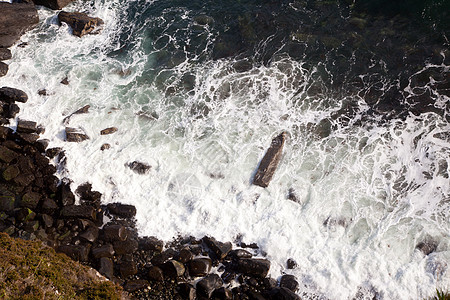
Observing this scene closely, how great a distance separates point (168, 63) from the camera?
63.7ft

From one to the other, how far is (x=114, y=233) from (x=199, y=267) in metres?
3.02

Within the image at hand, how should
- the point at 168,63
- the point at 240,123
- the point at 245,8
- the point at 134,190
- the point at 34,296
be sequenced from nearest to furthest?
the point at 34,296
the point at 134,190
the point at 240,123
the point at 168,63
the point at 245,8

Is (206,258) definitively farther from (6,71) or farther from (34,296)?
(6,71)

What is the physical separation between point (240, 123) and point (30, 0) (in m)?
14.6

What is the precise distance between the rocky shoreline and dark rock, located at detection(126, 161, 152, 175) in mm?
44

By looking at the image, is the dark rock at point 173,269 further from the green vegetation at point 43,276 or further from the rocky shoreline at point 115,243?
the green vegetation at point 43,276

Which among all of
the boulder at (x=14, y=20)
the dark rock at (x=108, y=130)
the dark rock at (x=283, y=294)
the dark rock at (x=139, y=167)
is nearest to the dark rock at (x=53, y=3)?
the boulder at (x=14, y=20)

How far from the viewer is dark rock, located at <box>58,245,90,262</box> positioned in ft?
41.0

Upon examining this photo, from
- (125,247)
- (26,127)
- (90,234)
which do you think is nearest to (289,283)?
(125,247)

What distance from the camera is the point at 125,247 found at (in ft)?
42.1

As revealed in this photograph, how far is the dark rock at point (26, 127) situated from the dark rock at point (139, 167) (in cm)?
427

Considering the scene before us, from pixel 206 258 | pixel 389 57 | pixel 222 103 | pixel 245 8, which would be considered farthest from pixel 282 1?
pixel 206 258

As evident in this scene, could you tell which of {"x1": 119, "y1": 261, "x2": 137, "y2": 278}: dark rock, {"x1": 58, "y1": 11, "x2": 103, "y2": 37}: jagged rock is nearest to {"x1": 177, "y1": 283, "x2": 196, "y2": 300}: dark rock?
{"x1": 119, "y1": 261, "x2": 137, "y2": 278}: dark rock

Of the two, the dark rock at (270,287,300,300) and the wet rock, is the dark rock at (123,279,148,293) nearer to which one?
the wet rock
